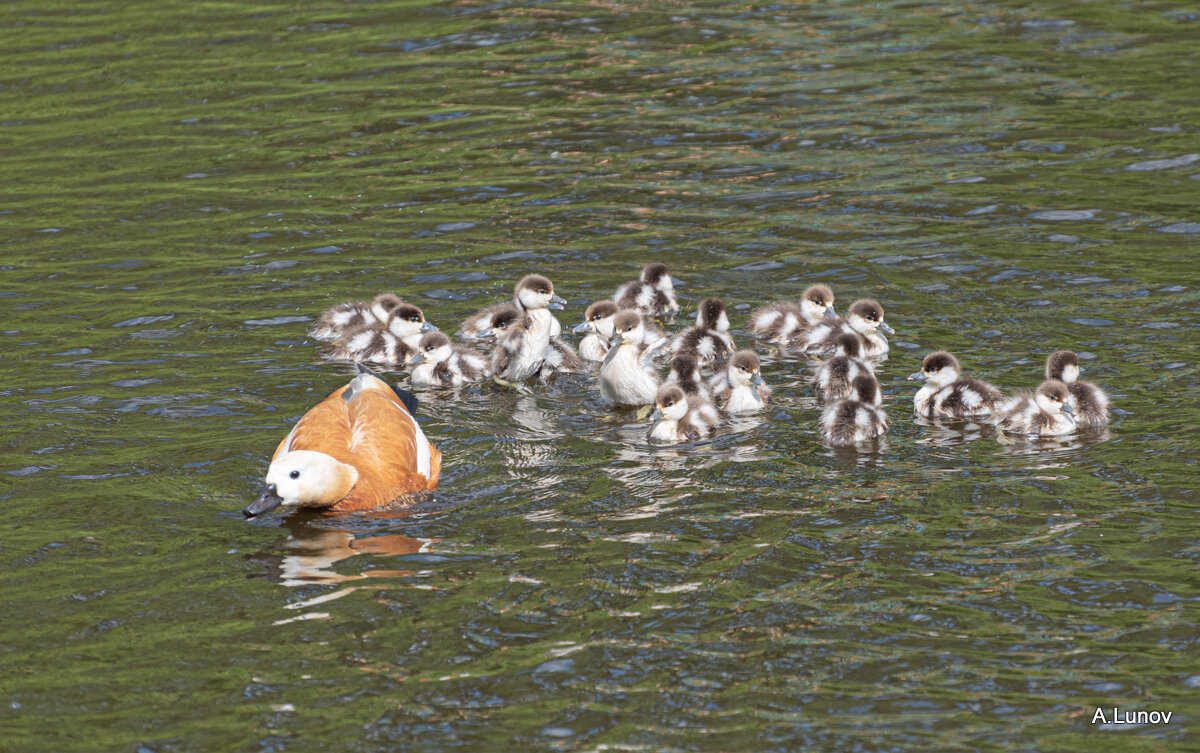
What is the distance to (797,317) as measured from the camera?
382 inches

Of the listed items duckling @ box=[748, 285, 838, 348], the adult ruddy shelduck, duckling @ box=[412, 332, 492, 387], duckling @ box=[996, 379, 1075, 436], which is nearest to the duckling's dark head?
duckling @ box=[748, 285, 838, 348]

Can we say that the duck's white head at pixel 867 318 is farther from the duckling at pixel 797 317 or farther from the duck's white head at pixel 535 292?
the duck's white head at pixel 535 292

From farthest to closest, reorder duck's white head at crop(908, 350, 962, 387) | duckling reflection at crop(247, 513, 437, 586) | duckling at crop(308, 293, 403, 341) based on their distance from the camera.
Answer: duckling at crop(308, 293, 403, 341), duck's white head at crop(908, 350, 962, 387), duckling reflection at crop(247, 513, 437, 586)

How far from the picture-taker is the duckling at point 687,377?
8.50 m

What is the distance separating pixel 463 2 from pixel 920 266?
33.3ft

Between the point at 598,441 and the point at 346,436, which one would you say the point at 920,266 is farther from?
the point at 346,436

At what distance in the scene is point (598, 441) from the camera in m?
8.14

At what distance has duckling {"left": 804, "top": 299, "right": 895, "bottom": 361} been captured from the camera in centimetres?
937

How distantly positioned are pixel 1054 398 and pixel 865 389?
1.07 metres

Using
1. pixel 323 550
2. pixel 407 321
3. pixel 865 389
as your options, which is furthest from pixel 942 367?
pixel 323 550

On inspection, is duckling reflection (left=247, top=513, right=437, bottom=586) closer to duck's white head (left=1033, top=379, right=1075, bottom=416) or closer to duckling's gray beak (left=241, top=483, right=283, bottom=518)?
duckling's gray beak (left=241, top=483, right=283, bottom=518)

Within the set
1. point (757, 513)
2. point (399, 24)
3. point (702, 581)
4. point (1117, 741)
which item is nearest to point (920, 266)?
point (757, 513)

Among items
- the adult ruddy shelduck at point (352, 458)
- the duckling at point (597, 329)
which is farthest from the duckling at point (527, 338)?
the adult ruddy shelduck at point (352, 458)

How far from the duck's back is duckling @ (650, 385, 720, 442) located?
133 centimetres
